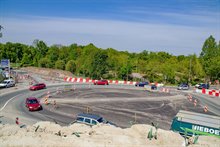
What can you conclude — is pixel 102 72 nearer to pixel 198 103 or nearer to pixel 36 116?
pixel 198 103

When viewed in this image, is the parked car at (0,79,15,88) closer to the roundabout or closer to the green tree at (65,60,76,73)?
the roundabout

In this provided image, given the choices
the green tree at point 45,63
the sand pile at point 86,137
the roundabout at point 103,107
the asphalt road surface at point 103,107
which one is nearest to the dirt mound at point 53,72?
the green tree at point 45,63

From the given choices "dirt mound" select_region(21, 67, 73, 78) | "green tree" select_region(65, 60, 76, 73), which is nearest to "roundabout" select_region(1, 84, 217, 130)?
"dirt mound" select_region(21, 67, 73, 78)

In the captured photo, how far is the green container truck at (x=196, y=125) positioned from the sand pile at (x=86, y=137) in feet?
6.88

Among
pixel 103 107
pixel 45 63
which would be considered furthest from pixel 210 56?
pixel 45 63

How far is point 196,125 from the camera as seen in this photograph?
1828 cm

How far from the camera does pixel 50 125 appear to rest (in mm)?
17078

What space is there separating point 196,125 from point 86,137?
30.3 ft

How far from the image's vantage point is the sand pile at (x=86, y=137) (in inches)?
555

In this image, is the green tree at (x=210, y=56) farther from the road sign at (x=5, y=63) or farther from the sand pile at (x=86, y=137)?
the road sign at (x=5, y=63)

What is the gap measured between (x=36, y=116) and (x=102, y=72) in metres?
39.7

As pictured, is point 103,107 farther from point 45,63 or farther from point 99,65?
point 45,63

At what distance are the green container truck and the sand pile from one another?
2096 mm

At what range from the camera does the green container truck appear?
17.8 metres
